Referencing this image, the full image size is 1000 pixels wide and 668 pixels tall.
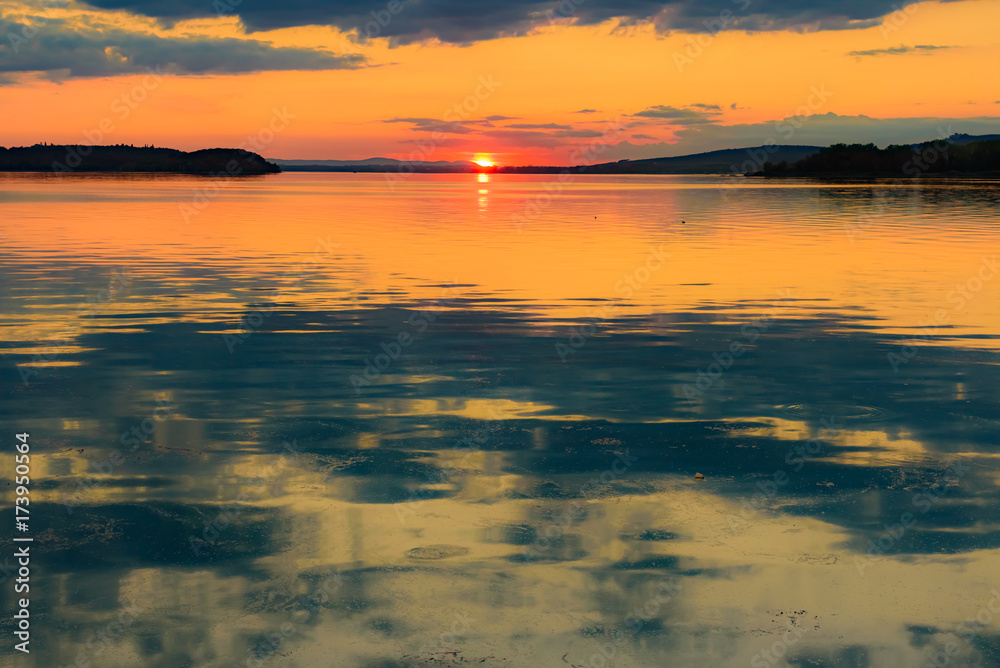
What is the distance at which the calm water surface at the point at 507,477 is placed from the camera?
7.28 metres

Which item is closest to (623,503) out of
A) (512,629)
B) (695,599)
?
(695,599)

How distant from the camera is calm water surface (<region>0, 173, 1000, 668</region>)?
7.28 metres

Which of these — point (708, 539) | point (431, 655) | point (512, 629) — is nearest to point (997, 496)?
point (708, 539)

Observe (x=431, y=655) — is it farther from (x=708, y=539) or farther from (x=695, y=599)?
(x=708, y=539)

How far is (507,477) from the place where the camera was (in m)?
10.8

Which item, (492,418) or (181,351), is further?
(181,351)

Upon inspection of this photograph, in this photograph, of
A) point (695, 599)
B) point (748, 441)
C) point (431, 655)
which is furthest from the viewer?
point (748, 441)

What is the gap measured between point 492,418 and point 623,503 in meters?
3.67

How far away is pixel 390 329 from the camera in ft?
67.2

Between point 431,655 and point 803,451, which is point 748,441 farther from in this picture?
point 431,655

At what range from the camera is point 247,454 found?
11625 millimetres

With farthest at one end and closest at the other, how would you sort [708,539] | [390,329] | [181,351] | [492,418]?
[390,329]
[181,351]
[492,418]
[708,539]

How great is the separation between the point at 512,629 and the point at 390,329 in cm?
1361

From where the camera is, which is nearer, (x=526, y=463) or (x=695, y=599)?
(x=695, y=599)
